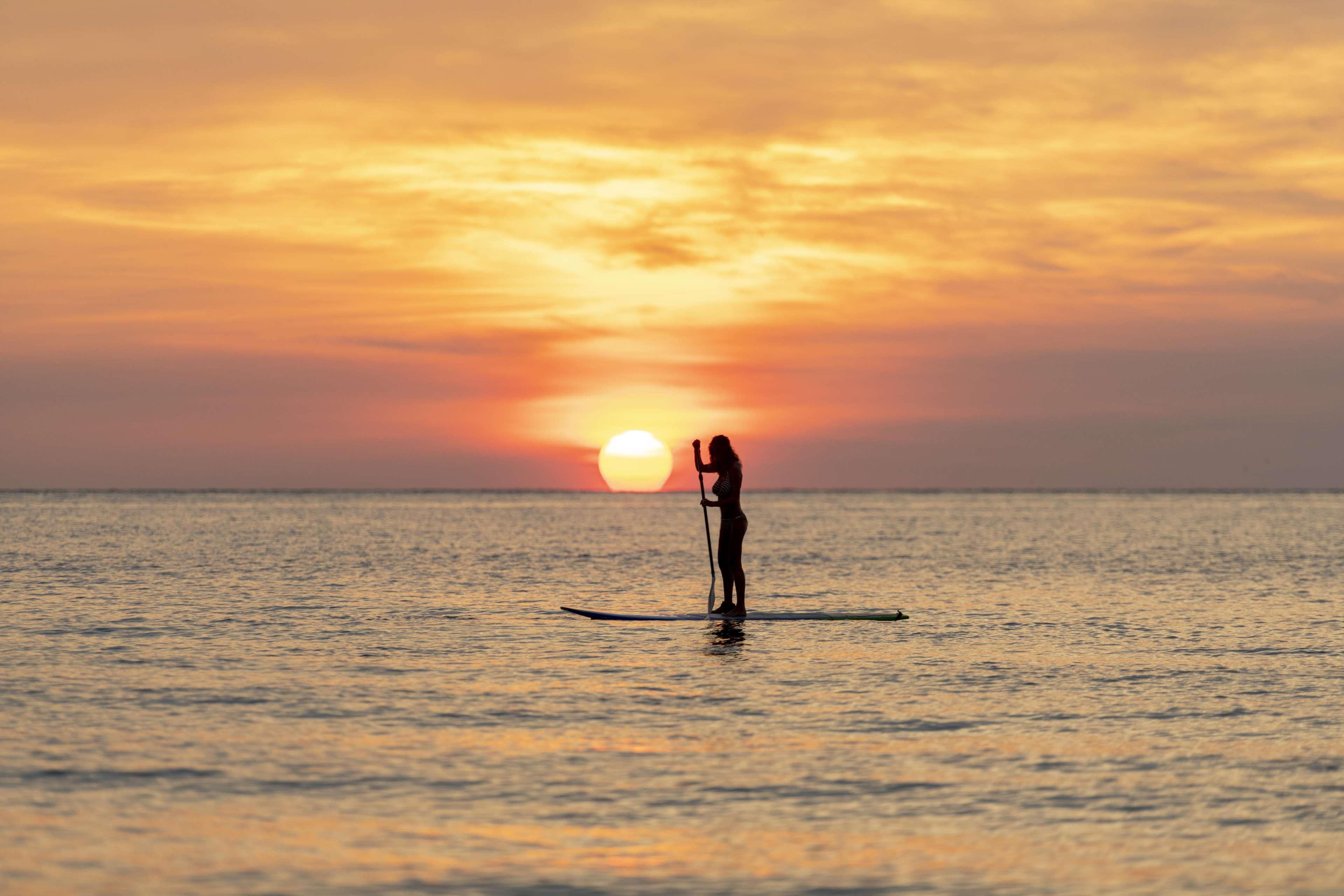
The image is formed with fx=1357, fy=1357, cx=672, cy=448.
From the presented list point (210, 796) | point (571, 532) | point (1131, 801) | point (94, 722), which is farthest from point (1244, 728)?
point (571, 532)

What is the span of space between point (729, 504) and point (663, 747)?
10.4 meters

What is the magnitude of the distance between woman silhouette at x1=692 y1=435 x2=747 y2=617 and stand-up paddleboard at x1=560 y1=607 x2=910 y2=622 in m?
0.39

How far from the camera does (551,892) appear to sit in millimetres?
8375

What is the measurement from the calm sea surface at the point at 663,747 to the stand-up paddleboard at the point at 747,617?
10.4 inches

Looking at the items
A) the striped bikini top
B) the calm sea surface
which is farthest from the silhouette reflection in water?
the striped bikini top

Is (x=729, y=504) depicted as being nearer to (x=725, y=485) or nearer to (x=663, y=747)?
(x=725, y=485)

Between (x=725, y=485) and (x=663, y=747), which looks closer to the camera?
(x=663, y=747)

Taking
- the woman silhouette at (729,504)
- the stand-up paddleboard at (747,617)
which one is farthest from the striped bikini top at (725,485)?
the stand-up paddleboard at (747,617)

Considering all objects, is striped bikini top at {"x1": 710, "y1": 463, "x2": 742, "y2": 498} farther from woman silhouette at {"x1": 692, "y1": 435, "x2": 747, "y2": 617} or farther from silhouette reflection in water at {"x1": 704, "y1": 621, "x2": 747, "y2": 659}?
Answer: silhouette reflection in water at {"x1": 704, "y1": 621, "x2": 747, "y2": 659}

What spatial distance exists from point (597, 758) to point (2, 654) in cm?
1155

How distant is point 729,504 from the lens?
75.6 ft

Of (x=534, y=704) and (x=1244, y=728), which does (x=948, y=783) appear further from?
(x=534, y=704)

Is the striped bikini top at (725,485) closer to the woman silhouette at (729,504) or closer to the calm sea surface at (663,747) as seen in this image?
the woman silhouette at (729,504)

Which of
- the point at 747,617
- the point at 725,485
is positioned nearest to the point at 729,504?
the point at 725,485
